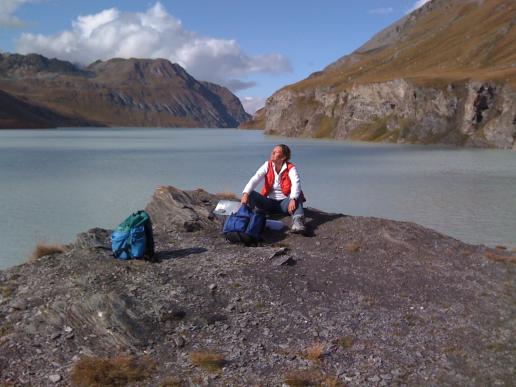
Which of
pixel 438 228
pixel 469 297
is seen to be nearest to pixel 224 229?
pixel 469 297

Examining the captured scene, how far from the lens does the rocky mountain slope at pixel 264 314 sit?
26.4 ft

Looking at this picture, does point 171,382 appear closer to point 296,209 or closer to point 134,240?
point 134,240

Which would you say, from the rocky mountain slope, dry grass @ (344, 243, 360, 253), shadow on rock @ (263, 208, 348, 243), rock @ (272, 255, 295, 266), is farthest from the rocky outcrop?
rock @ (272, 255, 295, 266)

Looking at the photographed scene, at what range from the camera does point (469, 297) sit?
36.9ft

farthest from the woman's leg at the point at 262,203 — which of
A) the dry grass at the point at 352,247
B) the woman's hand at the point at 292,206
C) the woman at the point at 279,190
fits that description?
the dry grass at the point at 352,247

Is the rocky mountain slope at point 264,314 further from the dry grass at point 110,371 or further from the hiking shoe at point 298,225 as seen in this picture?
the hiking shoe at point 298,225

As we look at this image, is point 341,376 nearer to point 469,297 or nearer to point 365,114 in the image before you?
point 469,297

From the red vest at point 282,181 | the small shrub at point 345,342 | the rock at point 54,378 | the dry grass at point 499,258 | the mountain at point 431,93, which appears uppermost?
the mountain at point 431,93

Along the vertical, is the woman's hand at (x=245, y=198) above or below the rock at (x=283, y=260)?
above

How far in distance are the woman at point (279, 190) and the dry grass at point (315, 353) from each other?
4.89 metres

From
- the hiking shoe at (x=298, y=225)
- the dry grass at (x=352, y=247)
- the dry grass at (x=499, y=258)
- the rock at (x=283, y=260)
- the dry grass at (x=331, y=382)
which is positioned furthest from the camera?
the dry grass at (x=499, y=258)

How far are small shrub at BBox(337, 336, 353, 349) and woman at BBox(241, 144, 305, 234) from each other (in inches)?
173

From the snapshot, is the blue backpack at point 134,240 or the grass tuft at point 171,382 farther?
the blue backpack at point 134,240

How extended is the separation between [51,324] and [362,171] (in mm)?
46181
